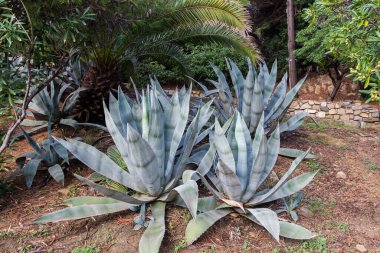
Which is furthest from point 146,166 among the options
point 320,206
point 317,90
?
point 317,90

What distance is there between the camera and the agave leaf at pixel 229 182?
2.35m

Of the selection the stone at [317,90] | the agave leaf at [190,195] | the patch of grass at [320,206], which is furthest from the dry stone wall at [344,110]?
the agave leaf at [190,195]

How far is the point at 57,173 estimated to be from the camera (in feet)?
9.96

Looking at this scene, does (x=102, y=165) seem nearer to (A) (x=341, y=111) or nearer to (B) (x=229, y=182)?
(B) (x=229, y=182)

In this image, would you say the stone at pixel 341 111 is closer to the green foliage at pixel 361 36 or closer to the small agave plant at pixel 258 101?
the small agave plant at pixel 258 101

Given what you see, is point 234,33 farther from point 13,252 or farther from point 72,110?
point 13,252

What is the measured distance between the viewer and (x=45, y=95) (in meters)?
4.50

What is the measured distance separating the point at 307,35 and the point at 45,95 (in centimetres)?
668

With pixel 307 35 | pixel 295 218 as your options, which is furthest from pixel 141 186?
pixel 307 35

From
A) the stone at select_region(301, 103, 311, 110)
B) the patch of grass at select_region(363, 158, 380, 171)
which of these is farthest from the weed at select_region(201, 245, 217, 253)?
the stone at select_region(301, 103, 311, 110)

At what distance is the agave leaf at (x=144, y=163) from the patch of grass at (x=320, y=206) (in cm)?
123

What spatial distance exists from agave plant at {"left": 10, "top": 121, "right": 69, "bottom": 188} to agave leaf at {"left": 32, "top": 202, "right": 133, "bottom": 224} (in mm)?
662

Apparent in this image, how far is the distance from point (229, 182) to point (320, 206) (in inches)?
37.0

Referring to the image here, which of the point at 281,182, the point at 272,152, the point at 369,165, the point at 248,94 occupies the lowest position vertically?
the point at 369,165
